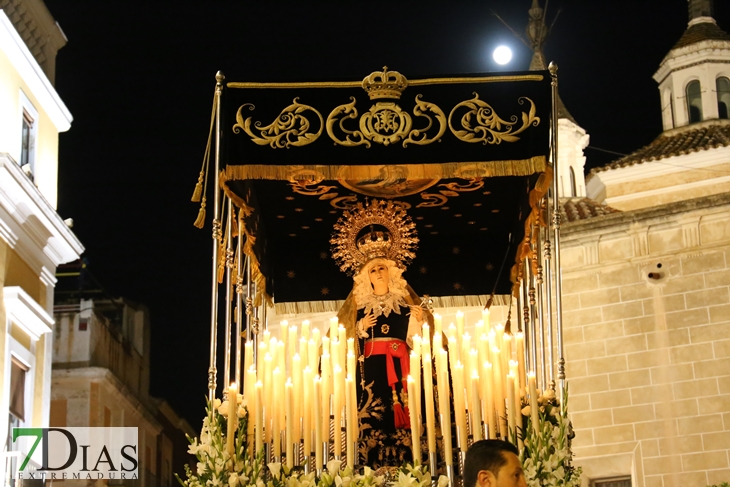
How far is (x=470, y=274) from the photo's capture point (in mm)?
9086

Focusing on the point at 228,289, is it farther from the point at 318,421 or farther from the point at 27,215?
the point at 27,215

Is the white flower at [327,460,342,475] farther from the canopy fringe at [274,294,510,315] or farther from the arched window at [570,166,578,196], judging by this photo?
the arched window at [570,166,578,196]

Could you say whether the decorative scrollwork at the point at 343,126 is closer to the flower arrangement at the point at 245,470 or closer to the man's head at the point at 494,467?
the flower arrangement at the point at 245,470

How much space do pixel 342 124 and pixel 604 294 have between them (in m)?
7.89

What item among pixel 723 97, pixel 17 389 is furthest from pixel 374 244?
pixel 723 97

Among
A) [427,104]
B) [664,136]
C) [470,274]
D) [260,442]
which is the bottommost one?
[260,442]

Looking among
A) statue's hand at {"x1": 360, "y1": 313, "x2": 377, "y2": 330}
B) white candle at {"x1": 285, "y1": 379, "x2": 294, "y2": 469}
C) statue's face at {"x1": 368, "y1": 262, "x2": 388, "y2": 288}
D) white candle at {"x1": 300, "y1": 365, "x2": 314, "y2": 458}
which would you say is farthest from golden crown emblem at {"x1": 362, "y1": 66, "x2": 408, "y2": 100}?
white candle at {"x1": 285, "y1": 379, "x2": 294, "y2": 469}

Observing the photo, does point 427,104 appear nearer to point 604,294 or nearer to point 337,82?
point 337,82

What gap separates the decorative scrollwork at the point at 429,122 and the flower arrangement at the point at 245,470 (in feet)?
5.98

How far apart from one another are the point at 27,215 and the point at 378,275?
222 inches

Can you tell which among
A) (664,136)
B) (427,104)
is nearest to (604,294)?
(664,136)

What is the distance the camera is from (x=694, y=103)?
18.6m

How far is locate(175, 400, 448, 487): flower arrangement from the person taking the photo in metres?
6.54

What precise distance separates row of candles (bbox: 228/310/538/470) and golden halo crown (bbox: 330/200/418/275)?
117cm
